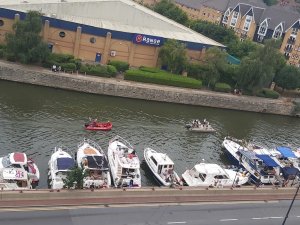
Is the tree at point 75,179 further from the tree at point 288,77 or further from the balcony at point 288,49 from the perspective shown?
the balcony at point 288,49

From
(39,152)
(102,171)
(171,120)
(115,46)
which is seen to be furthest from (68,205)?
(115,46)

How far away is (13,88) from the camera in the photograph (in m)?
66.3

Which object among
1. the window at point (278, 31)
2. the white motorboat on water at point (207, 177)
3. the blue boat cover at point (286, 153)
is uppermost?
the window at point (278, 31)

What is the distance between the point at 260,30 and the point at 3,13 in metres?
75.5

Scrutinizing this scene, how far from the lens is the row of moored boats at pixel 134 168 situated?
4200 cm

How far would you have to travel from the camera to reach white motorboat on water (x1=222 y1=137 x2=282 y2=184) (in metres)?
52.3

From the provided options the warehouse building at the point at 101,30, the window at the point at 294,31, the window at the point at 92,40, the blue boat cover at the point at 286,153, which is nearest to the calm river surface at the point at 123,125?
the blue boat cover at the point at 286,153

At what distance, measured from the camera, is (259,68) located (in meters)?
78.0

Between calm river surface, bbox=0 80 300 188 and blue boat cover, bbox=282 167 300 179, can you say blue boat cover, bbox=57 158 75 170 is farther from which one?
blue boat cover, bbox=282 167 300 179

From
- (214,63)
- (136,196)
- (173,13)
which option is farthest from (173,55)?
(173,13)

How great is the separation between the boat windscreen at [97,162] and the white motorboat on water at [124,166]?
4.55 ft

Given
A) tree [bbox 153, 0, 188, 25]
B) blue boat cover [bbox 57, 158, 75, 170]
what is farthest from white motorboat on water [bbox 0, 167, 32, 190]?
→ tree [bbox 153, 0, 188, 25]

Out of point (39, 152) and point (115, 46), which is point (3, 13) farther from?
point (39, 152)

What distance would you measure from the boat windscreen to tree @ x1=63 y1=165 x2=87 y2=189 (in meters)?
5.69
